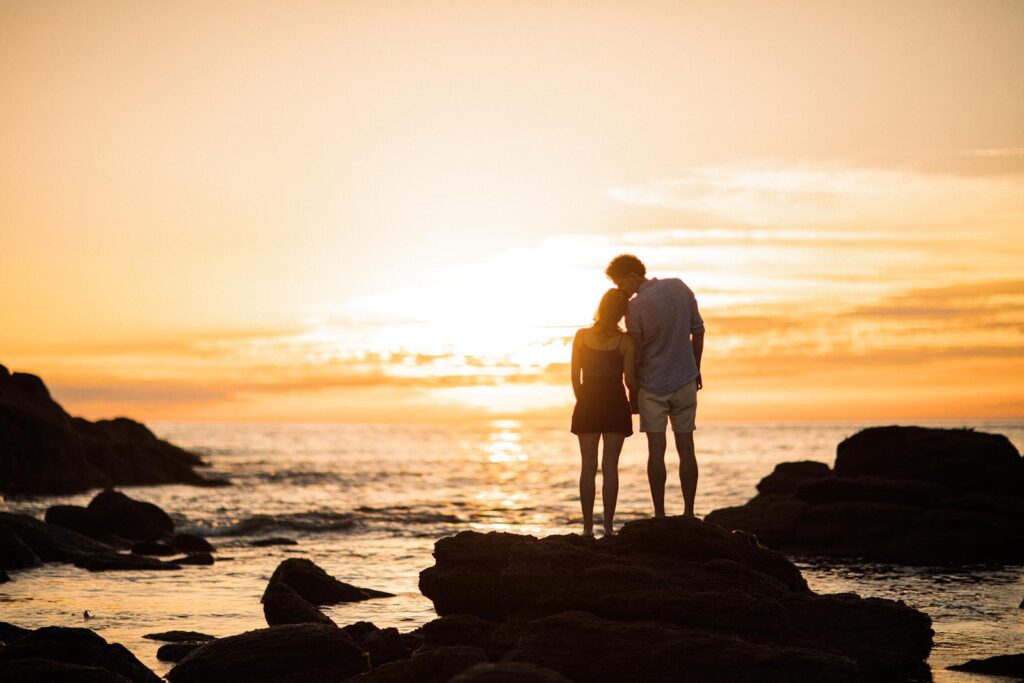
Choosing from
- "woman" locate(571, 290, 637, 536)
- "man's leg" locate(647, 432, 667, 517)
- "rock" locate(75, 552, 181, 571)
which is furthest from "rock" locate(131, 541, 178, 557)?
"man's leg" locate(647, 432, 667, 517)

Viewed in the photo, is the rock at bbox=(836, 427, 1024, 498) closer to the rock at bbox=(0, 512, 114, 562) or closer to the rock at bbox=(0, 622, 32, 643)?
the rock at bbox=(0, 512, 114, 562)

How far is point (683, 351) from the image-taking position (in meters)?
11.2

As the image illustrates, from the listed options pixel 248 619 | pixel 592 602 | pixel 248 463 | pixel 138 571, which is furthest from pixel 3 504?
pixel 248 463

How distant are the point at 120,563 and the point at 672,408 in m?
14.6

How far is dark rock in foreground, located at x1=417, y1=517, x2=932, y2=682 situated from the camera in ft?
30.6

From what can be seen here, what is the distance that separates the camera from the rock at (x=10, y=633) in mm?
12539

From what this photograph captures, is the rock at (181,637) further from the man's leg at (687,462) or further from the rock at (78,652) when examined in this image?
the man's leg at (687,462)

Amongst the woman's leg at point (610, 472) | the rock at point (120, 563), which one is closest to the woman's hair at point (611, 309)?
the woman's leg at point (610, 472)

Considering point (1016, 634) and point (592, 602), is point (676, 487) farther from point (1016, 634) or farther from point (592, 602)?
point (592, 602)

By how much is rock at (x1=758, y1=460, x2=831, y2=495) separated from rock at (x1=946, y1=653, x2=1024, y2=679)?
1811cm

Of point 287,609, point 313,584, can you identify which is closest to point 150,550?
point 313,584

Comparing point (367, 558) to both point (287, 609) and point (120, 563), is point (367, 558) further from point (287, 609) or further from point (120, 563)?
point (287, 609)

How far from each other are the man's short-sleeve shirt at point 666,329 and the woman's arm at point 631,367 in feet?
0.58

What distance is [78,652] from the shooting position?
10.7m
